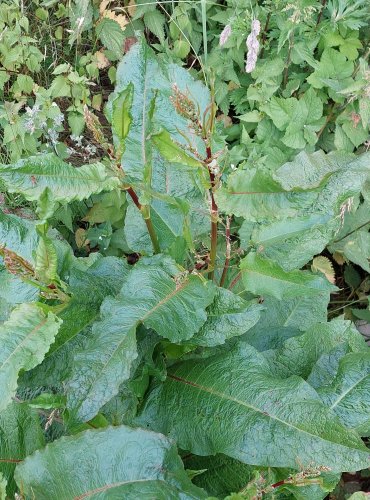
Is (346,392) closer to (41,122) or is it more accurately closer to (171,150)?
(171,150)

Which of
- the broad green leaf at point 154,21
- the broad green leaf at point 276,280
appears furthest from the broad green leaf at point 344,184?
the broad green leaf at point 154,21

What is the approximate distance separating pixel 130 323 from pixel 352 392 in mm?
537

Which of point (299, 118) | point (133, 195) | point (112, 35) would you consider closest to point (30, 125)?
point (112, 35)

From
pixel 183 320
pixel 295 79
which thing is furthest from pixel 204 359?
pixel 295 79

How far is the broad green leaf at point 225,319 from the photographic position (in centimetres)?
115

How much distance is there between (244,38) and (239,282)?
106 centimetres

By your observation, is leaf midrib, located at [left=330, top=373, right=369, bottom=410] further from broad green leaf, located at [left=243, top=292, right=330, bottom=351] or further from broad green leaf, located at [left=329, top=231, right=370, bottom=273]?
broad green leaf, located at [left=329, top=231, right=370, bottom=273]

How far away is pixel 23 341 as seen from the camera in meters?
1.00

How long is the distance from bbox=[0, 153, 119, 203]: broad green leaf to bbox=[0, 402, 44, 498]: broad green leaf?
53cm

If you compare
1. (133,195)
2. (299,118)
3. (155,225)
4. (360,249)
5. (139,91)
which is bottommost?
(360,249)

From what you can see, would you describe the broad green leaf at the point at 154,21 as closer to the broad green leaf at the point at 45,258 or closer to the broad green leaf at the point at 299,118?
the broad green leaf at the point at 299,118

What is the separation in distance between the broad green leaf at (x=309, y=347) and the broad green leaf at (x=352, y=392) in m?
0.10

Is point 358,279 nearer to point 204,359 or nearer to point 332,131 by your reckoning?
point 332,131

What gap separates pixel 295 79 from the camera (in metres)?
2.15
